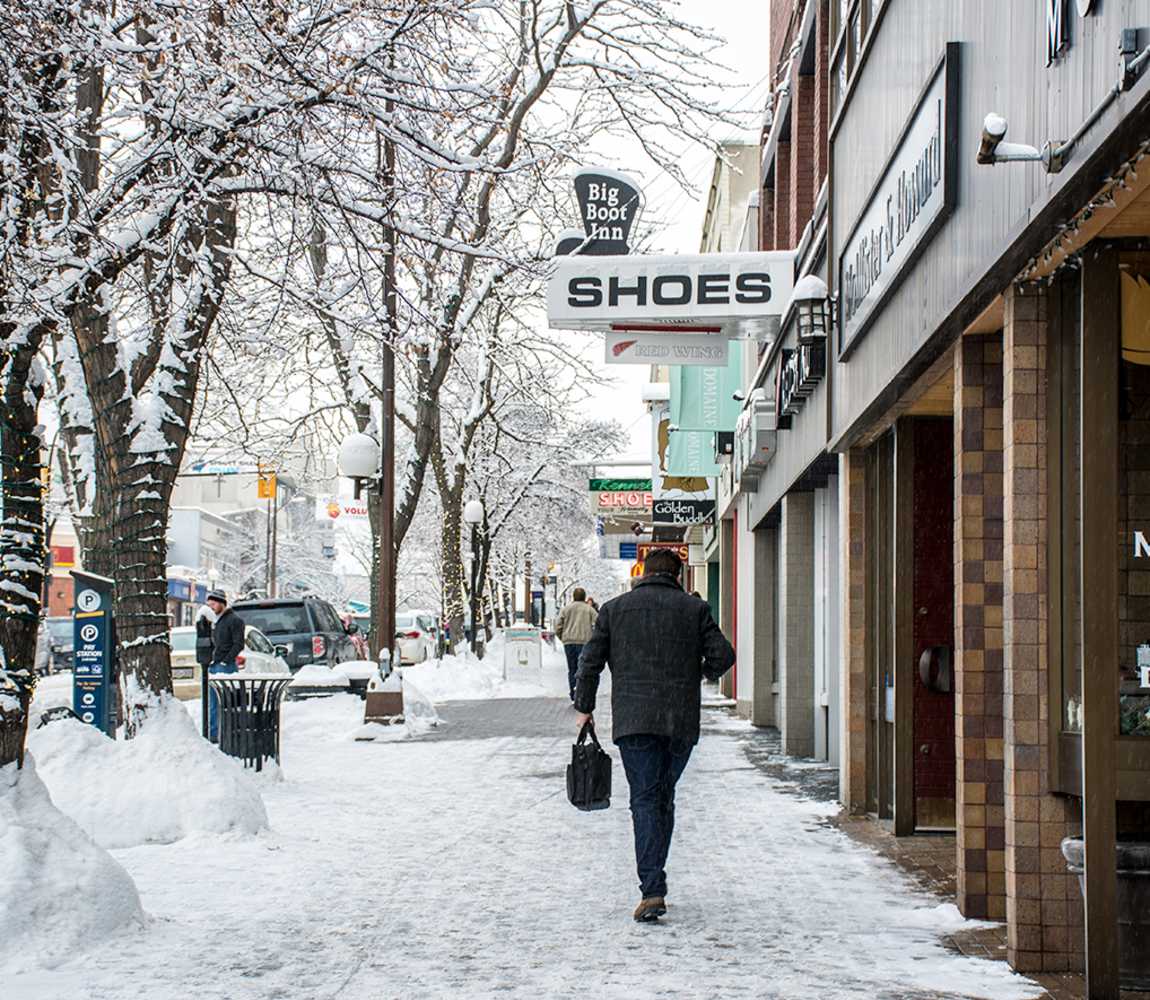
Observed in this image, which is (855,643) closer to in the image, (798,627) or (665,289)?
(665,289)

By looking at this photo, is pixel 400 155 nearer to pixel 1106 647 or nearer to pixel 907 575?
pixel 907 575

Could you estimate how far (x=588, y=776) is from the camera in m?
8.45

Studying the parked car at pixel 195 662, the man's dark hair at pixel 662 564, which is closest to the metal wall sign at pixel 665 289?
the man's dark hair at pixel 662 564

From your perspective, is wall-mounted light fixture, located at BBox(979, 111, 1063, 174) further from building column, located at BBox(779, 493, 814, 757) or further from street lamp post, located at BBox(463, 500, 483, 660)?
street lamp post, located at BBox(463, 500, 483, 660)

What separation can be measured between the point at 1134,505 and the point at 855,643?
5.88 m

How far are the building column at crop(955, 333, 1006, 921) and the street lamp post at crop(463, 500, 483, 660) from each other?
31.2 m

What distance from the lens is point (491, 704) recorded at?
2850cm

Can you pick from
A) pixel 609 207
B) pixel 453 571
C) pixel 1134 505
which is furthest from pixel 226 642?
pixel 453 571

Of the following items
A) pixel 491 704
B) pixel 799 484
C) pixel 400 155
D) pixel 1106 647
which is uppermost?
pixel 400 155

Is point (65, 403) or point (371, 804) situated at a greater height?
point (65, 403)

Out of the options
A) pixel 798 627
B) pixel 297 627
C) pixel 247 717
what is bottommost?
pixel 247 717

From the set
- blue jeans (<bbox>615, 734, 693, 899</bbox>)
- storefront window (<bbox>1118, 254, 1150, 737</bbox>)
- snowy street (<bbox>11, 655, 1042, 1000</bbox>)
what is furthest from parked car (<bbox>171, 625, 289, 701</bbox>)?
storefront window (<bbox>1118, 254, 1150, 737</bbox>)

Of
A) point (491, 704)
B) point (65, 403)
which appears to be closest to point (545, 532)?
point (491, 704)

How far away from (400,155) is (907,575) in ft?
13.4
